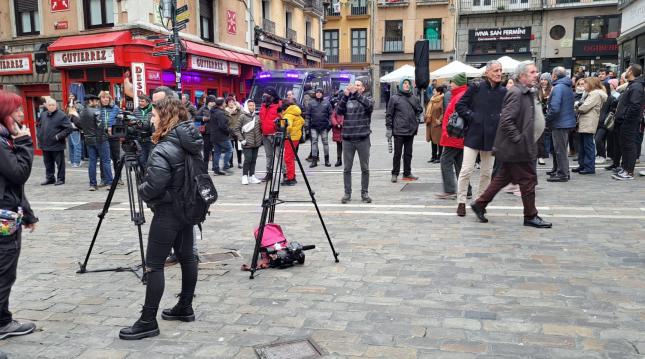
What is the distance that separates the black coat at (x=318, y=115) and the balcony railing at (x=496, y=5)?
1229 inches

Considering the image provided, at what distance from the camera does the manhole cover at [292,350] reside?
11.4ft

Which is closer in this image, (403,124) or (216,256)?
(216,256)

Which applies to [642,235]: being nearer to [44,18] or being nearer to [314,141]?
[314,141]

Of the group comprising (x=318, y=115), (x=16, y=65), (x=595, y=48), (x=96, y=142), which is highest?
(x=595, y=48)

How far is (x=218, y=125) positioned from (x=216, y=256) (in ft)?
22.2

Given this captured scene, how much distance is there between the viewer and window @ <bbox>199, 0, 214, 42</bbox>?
2162 centimetres

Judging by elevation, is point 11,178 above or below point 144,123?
below

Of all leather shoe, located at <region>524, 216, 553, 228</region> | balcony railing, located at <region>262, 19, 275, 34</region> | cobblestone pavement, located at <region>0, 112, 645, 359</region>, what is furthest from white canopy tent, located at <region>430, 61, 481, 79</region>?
leather shoe, located at <region>524, 216, 553, 228</region>

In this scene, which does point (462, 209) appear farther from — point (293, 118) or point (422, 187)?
point (293, 118)

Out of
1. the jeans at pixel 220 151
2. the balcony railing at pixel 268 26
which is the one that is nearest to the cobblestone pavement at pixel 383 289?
the jeans at pixel 220 151

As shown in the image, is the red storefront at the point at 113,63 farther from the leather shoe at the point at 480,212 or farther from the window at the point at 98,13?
the leather shoe at the point at 480,212

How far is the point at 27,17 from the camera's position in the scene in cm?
1906

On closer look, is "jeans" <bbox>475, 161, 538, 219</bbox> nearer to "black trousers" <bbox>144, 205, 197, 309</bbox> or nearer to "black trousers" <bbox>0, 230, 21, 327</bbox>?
"black trousers" <bbox>144, 205, 197, 309</bbox>

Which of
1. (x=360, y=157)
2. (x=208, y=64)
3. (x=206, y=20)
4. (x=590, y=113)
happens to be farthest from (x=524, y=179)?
(x=206, y=20)
